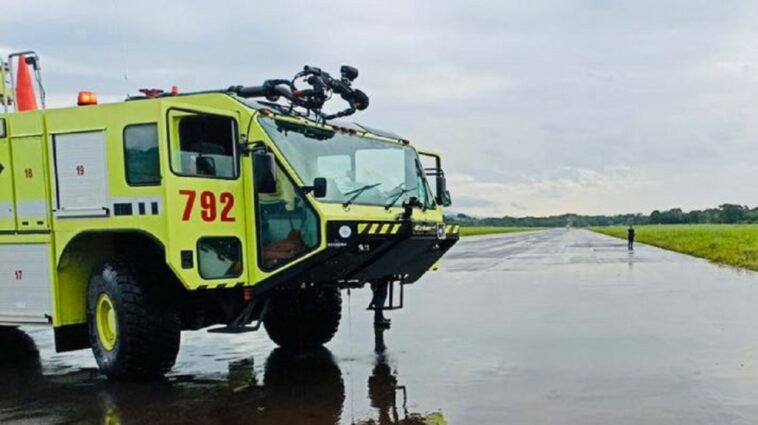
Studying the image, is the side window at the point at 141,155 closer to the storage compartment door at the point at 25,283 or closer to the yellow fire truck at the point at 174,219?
the yellow fire truck at the point at 174,219

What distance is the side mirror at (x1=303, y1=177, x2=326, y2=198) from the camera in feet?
23.2

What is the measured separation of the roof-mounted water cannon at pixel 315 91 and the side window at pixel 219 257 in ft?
4.95

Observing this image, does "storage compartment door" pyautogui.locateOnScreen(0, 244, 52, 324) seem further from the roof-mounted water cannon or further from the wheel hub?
the roof-mounted water cannon

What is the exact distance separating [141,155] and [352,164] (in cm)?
215

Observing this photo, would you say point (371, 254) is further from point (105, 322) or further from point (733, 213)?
point (733, 213)

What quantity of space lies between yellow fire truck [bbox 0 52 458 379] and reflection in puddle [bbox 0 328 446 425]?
0.39 meters

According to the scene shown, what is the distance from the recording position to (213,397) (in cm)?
677

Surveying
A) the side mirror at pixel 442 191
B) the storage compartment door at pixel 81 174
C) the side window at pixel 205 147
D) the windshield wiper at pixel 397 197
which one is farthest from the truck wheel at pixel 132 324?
the side mirror at pixel 442 191

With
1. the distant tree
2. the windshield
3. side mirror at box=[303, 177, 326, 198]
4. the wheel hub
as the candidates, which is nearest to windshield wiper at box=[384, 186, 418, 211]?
the windshield

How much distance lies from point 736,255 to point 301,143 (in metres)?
27.6

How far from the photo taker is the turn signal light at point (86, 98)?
7540 mm

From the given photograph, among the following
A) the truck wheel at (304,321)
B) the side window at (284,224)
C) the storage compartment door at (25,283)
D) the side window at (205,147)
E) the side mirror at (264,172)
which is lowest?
the truck wheel at (304,321)

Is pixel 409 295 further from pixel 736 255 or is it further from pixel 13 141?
pixel 736 255

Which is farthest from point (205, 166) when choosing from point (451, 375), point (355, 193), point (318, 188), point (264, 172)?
point (451, 375)
